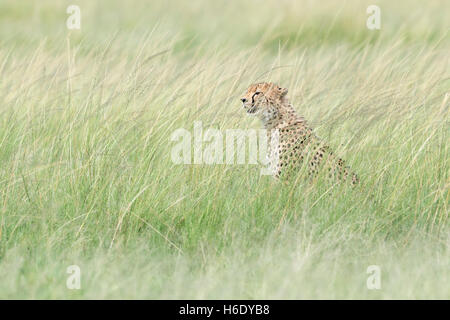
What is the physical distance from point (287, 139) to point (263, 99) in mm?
344

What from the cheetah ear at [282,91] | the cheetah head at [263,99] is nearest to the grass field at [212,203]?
the cheetah head at [263,99]

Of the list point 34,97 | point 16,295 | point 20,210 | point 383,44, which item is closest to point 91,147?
point 20,210

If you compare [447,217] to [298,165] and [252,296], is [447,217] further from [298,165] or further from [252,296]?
[252,296]

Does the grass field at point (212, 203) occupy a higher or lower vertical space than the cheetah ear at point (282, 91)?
lower

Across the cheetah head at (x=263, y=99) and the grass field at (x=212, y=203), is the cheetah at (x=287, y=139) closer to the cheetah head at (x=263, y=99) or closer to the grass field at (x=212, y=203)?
the cheetah head at (x=263, y=99)

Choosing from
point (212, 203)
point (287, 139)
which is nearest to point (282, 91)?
point (287, 139)

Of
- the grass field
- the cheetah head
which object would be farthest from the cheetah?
the grass field

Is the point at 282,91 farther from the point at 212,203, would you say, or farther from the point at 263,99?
the point at 212,203

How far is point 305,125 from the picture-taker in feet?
18.4

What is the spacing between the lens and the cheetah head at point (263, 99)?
577 centimetres

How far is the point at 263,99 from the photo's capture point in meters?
5.77

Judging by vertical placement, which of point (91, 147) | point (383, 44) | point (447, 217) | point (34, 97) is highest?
point (383, 44)

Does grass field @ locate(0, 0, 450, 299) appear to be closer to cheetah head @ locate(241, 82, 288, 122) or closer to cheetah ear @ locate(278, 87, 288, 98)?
cheetah head @ locate(241, 82, 288, 122)
